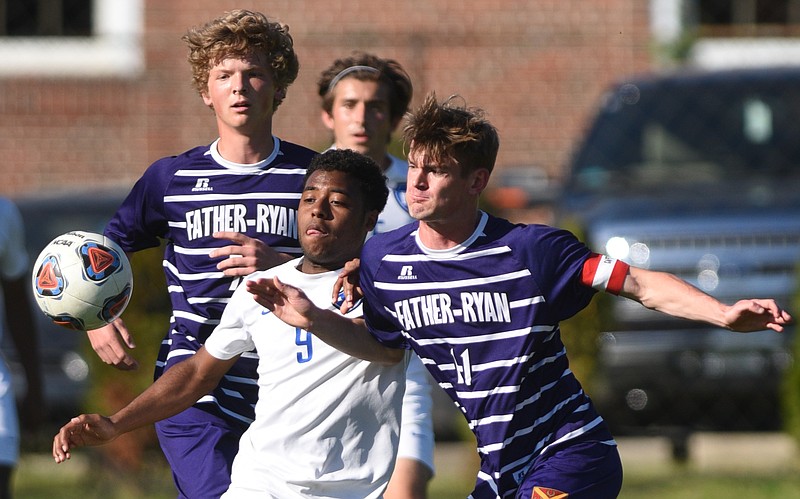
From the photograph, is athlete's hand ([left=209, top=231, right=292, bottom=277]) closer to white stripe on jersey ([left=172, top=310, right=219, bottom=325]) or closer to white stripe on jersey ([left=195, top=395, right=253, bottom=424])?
white stripe on jersey ([left=172, top=310, right=219, bottom=325])

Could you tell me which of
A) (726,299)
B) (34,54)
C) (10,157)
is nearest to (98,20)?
(34,54)

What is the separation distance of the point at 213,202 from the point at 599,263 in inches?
59.0

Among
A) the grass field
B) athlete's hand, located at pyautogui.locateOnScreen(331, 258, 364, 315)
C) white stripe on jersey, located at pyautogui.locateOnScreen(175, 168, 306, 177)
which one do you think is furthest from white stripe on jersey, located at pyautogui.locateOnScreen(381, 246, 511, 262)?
the grass field

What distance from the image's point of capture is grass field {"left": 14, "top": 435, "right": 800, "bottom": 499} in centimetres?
904

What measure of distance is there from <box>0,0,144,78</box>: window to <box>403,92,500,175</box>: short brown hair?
10.1 m

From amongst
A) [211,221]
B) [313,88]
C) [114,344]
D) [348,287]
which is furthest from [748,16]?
[348,287]

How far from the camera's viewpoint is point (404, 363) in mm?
5301

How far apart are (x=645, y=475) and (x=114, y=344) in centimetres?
491

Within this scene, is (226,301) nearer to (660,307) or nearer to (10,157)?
(660,307)

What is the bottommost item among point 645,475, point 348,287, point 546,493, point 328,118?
point 645,475

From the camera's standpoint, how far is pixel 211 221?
18.1 ft

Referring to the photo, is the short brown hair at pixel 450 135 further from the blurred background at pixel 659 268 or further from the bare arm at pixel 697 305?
the blurred background at pixel 659 268

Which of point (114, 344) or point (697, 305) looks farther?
point (114, 344)

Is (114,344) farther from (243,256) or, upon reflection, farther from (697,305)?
(697,305)
